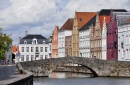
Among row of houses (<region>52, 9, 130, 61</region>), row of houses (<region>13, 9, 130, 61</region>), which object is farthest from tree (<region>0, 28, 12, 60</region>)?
row of houses (<region>52, 9, 130, 61</region>)

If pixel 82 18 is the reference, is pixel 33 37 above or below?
below

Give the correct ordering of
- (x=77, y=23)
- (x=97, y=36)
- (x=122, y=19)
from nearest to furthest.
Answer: (x=122, y=19) → (x=97, y=36) → (x=77, y=23)

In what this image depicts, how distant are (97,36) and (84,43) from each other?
9.69 m

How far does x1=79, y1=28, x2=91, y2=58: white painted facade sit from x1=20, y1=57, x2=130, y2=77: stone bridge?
21.7m

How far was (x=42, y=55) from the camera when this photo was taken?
121625mm

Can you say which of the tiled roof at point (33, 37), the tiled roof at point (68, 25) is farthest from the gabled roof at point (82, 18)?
the tiled roof at point (33, 37)

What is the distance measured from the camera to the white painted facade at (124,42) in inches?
2535

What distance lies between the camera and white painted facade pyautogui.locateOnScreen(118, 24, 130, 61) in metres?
64.4

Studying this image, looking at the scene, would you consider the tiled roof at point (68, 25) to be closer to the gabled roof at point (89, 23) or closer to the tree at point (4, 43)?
the gabled roof at point (89, 23)

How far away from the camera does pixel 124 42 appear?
215 ft

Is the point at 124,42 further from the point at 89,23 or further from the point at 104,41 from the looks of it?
the point at 89,23

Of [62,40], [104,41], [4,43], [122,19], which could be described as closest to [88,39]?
[104,41]

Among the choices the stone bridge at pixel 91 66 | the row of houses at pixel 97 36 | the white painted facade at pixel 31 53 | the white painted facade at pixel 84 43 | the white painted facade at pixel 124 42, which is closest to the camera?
the stone bridge at pixel 91 66

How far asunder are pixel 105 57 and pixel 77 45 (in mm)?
18287
